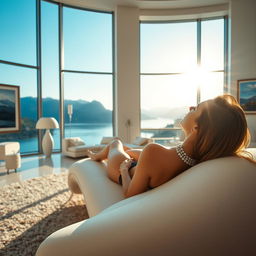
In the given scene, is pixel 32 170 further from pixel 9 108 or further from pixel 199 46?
pixel 199 46

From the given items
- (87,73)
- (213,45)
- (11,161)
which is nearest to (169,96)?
(213,45)

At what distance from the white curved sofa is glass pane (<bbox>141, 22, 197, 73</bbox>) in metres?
7.96

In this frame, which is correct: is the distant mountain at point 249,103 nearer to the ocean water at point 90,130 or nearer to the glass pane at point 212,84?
the glass pane at point 212,84

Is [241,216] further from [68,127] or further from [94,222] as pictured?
[68,127]

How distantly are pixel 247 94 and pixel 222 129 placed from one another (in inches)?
302

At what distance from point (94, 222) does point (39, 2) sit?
801 cm

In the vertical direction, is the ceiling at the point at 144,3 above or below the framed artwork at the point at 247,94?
above

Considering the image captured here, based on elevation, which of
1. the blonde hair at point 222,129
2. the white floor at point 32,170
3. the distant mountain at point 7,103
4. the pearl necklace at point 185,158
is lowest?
the white floor at point 32,170

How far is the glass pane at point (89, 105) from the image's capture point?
7.72 meters

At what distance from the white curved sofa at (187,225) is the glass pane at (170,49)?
7963mm

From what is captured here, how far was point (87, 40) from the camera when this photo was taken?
7.84 meters

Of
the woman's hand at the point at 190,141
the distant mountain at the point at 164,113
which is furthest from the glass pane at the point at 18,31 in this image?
the woman's hand at the point at 190,141

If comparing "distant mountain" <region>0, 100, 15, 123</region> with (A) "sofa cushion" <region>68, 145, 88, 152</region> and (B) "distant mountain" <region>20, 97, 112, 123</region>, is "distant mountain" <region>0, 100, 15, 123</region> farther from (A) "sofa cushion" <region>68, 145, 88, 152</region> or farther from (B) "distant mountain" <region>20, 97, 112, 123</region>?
(A) "sofa cushion" <region>68, 145, 88, 152</region>

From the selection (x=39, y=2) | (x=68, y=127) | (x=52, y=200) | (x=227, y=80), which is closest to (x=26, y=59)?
(x=39, y=2)
